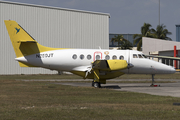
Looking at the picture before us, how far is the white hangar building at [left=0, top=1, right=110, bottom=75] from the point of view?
45281mm

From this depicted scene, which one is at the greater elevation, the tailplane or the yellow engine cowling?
the tailplane

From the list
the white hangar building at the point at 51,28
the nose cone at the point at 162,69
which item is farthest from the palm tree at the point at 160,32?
the nose cone at the point at 162,69

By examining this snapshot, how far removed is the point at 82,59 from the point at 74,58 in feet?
2.41

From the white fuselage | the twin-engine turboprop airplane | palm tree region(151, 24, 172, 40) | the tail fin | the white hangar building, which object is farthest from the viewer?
palm tree region(151, 24, 172, 40)

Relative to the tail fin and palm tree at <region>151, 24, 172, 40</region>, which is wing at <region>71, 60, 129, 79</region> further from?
palm tree at <region>151, 24, 172, 40</region>

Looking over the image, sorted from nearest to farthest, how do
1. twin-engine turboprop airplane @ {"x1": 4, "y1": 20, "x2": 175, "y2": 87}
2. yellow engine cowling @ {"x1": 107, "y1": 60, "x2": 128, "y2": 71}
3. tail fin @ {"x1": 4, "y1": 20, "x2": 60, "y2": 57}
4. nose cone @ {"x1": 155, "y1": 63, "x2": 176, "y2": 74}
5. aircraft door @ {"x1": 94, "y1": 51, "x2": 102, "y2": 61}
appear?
yellow engine cowling @ {"x1": 107, "y1": 60, "x2": 128, "y2": 71}
tail fin @ {"x1": 4, "y1": 20, "x2": 60, "y2": 57}
twin-engine turboprop airplane @ {"x1": 4, "y1": 20, "x2": 175, "y2": 87}
aircraft door @ {"x1": 94, "y1": 51, "x2": 102, "y2": 61}
nose cone @ {"x1": 155, "y1": 63, "x2": 176, "y2": 74}

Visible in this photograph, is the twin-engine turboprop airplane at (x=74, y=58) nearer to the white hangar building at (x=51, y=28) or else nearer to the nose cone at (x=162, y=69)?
the nose cone at (x=162, y=69)

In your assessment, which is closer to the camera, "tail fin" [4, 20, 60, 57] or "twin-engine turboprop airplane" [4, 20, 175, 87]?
"tail fin" [4, 20, 60, 57]

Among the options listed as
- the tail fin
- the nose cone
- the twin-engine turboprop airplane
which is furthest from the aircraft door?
the nose cone

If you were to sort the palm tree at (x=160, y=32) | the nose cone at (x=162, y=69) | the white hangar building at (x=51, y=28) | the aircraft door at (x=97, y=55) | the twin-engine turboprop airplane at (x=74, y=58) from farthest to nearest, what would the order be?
the palm tree at (x=160, y=32), the white hangar building at (x=51, y=28), the nose cone at (x=162, y=69), the aircraft door at (x=97, y=55), the twin-engine turboprop airplane at (x=74, y=58)

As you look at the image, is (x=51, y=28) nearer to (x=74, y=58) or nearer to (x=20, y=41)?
(x=20, y=41)

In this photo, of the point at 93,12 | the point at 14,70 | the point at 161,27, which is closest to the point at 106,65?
the point at 14,70

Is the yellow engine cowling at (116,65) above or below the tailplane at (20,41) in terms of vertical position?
below

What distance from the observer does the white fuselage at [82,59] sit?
2311 cm
